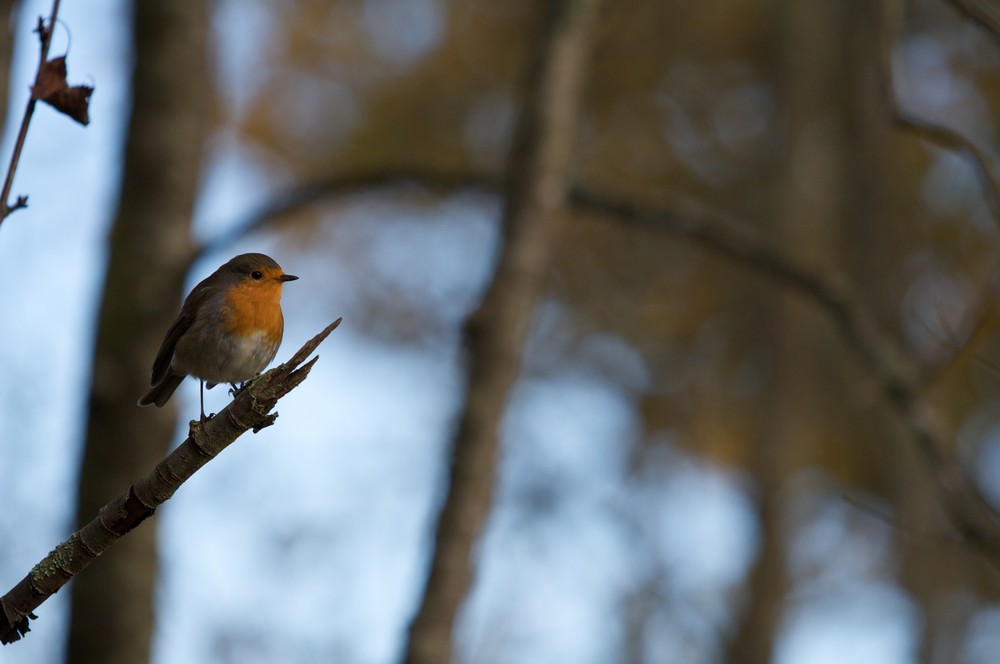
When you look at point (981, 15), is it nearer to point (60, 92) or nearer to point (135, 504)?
point (60, 92)

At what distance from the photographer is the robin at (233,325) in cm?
260

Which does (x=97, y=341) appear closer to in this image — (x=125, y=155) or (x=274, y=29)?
(x=125, y=155)

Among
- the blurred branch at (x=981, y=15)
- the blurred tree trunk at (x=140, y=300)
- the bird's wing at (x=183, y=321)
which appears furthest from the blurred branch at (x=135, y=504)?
the blurred tree trunk at (x=140, y=300)

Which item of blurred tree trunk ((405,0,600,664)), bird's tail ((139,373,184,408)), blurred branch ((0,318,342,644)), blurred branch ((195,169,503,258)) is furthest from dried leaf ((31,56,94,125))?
blurred branch ((195,169,503,258))

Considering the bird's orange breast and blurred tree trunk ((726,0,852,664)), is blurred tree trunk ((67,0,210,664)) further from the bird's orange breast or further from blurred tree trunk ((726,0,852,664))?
blurred tree trunk ((726,0,852,664))

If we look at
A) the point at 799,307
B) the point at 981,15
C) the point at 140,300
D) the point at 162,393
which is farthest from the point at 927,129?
the point at 799,307

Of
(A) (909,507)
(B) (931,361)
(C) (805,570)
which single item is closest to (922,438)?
(B) (931,361)

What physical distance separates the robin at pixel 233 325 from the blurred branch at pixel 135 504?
0.82 m

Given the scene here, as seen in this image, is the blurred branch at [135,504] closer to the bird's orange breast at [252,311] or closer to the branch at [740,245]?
the bird's orange breast at [252,311]

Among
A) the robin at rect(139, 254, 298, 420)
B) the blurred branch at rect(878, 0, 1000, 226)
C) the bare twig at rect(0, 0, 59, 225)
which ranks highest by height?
the blurred branch at rect(878, 0, 1000, 226)

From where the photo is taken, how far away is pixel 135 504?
5.63ft

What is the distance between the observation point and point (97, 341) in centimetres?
486

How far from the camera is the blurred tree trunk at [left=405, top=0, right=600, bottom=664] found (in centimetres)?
404

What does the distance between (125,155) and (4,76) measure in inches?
49.8
